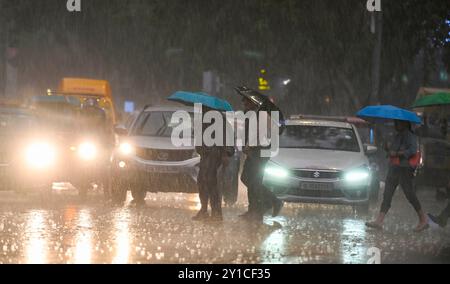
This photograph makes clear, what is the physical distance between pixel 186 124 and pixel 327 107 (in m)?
38.6

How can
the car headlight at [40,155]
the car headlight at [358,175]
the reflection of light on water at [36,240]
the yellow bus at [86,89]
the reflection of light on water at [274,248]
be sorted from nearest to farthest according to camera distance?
the reflection of light on water at [36,240]
the reflection of light on water at [274,248]
the car headlight at [358,175]
the car headlight at [40,155]
the yellow bus at [86,89]

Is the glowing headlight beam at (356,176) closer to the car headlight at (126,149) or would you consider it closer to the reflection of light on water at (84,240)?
the car headlight at (126,149)

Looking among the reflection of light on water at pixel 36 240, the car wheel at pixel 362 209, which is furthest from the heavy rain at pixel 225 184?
the car wheel at pixel 362 209

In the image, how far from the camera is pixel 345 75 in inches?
1551

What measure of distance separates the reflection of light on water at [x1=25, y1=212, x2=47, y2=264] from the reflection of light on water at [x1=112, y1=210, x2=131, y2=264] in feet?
2.46

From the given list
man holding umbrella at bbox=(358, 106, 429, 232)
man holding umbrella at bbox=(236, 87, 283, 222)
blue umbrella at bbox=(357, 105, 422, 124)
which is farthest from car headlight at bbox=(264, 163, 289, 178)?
man holding umbrella at bbox=(358, 106, 429, 232)

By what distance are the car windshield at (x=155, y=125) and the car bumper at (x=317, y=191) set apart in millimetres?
2318

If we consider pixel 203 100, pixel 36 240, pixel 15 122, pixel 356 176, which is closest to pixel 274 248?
pixel 36 240

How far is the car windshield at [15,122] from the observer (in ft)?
59.9

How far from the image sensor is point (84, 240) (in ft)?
40.0

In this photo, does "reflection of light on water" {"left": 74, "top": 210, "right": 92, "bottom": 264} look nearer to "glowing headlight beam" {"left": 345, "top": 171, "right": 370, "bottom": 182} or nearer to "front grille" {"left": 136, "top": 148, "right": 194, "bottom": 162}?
"front grille" {"left": 136, "top": 148, "right": 194, "bottom": 162}

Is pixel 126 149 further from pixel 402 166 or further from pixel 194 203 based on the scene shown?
pixel 402 166
